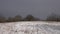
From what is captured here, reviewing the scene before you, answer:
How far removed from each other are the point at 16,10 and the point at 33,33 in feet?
2.31

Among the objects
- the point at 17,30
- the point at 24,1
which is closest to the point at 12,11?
the point at 24,1

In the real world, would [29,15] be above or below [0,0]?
below

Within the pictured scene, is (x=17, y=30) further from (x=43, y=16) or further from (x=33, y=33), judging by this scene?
(x=43, y=16)

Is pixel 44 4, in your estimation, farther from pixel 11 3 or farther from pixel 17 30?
pixel 17 30

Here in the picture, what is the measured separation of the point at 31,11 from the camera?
1923 mm

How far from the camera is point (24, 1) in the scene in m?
1.91

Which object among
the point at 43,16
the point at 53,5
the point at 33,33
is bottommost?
the point at 33,33

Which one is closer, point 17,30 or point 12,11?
point 17,30

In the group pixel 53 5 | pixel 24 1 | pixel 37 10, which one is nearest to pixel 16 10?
pixel 24 1

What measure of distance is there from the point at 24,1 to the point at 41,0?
31cm

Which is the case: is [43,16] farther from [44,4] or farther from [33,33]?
[33,33]

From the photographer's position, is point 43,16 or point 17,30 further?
point 43,16

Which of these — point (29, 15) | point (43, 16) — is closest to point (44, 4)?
point (43, 16)

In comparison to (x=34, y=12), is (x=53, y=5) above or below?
above
